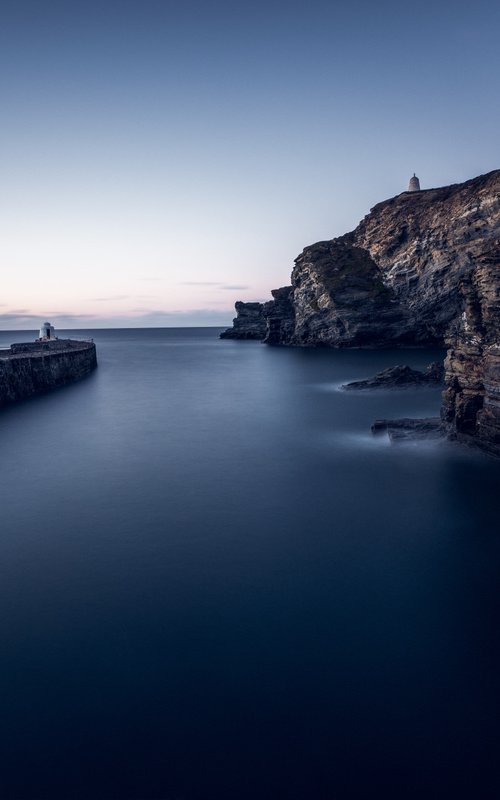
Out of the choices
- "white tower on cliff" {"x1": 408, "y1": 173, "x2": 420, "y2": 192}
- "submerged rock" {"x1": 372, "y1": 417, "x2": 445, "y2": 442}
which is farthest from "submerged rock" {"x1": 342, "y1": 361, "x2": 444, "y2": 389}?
"white tower on cliff" {"x1": 408, "y1": 173, "x2": 420, "y2": 192}

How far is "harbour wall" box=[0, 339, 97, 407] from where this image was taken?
115 feet

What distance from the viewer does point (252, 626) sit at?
927cm

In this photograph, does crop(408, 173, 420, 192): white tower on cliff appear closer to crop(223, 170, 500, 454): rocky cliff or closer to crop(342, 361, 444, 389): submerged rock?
crop(223, 170, 500, 454): rocky cliff

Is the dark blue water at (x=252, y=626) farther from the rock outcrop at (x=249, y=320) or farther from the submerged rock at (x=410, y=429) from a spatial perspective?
the rock outcrop at (x=249, y=320)

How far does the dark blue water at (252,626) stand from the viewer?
6348 millimetres

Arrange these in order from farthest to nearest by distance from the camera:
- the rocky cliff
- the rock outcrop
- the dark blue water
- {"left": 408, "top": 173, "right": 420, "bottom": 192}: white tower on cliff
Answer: the rock outcrop < {"left": 408, "top": 173, "right": 420, "bottom": 192}: white tower on cliff < the rocky cliff < the dark blue water

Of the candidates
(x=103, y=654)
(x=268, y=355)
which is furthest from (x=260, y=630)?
(x=268, y=355)

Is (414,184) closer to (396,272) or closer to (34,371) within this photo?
(396,272)

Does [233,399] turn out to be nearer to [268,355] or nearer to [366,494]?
[366,494]

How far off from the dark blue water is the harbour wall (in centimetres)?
1549

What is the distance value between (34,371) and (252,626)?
35.6m

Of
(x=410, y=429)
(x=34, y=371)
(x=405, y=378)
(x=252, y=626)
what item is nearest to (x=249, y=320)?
(x=34, y=371)

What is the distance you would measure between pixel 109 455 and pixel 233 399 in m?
19.0

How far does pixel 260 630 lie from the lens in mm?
9156
